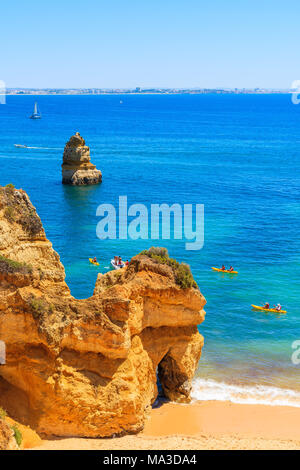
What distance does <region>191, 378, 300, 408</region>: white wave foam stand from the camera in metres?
27.6

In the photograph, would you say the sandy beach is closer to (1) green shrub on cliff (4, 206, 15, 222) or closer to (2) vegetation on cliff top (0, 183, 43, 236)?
(2) vegetation on cliff top (0, 183, 43, 236)

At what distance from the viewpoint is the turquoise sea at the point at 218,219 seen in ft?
105

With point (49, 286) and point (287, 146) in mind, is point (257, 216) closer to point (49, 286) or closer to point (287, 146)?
point (49, 286)

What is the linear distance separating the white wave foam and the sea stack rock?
5771 cm

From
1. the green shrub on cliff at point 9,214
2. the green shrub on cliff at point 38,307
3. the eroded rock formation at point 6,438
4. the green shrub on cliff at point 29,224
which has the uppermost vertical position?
the green shrub on cliff at point 9,214

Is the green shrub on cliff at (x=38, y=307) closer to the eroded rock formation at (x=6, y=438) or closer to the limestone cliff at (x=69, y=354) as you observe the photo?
the limestone cliff at (x=69, y=354)

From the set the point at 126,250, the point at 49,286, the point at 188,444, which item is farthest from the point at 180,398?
the point at 126,250

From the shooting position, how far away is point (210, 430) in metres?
24.2

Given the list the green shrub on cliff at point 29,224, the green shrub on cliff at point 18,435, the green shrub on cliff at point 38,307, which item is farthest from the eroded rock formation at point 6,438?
the green shrub on cliff at point 29,224

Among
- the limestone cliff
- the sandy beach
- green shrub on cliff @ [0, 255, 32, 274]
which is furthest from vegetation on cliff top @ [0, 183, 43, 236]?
the sandy beach

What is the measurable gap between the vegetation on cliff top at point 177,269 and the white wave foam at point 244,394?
264 inches

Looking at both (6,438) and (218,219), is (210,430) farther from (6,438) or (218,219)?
(218,219)

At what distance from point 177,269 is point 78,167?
63.8 m

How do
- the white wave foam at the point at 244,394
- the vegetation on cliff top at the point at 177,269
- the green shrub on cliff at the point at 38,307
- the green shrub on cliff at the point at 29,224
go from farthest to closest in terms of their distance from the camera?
the white wave foam at the point at 244,394, the green shrub on cliff at the point at 29,224, the vegetation on cliff top at the point at 177,269, the green shrub on cliff at the point at 38,307
